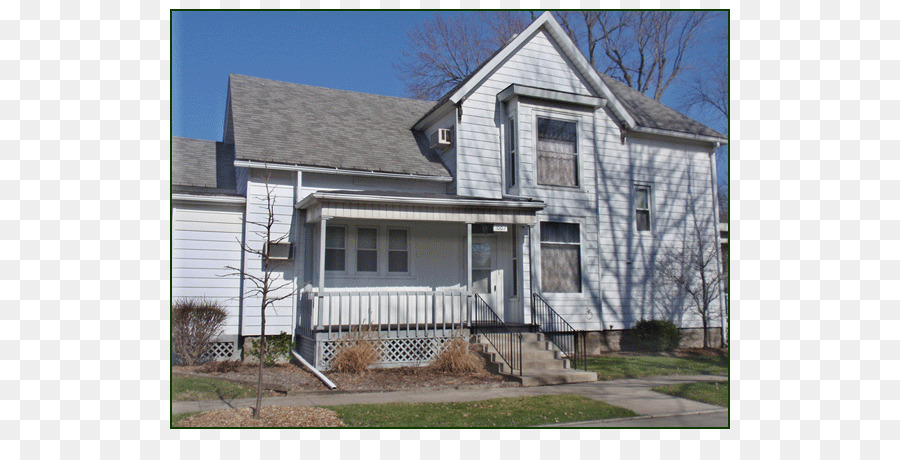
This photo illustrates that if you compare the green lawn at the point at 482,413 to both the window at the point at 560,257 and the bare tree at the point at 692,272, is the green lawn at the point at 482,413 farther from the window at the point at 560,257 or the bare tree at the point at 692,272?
the bare tree at the point at 692,272

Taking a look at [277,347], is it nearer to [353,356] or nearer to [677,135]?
[353,356]

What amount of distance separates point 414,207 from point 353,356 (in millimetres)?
2807

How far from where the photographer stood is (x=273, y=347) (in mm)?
11539

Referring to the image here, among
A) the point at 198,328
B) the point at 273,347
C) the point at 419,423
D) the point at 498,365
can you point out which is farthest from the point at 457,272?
the point at 419,423

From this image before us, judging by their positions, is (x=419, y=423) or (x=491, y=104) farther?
(x=491, y=104)

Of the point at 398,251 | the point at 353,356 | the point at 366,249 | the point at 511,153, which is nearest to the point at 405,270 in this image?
the point at 398,251

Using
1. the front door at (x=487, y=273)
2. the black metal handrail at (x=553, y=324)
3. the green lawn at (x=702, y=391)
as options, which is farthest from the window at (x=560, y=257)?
the green lawn at (x=702, y=391)

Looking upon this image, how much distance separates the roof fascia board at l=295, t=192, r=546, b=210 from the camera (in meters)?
10.9

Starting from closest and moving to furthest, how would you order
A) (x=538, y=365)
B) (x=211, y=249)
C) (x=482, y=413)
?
(x=482, y=413) < (x=538, y=365) < (x=211, y=249)

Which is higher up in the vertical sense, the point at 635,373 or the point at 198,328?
the point at 198,328

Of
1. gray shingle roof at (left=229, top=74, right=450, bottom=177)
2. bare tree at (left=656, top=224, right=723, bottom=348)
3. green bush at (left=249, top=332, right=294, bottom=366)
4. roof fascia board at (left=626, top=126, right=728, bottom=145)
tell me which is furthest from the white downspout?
roof fascia board at (left=626, top=126, right=728, bottom=145)

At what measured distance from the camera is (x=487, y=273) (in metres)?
13.3

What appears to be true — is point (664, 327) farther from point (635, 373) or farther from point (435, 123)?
point (435, 123)

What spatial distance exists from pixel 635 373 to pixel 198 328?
739 cm
